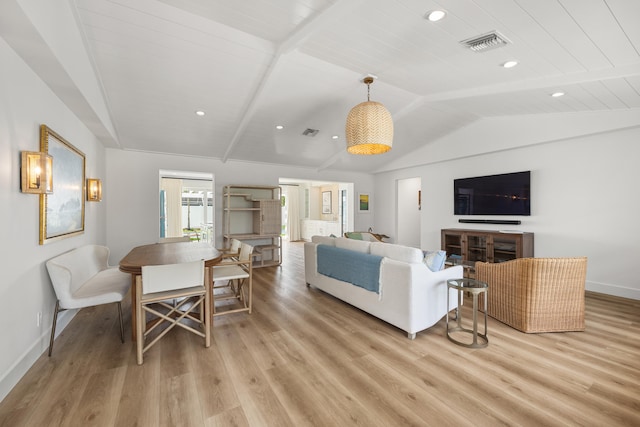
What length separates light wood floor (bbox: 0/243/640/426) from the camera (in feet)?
5.42

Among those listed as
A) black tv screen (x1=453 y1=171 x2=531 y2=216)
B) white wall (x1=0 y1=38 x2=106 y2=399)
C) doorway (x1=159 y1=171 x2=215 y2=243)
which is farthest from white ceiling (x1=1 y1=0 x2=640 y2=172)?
doorway (x1=159 y1=171 x2=215 y2=243)

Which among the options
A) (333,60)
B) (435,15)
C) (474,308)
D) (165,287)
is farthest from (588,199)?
(165,287)

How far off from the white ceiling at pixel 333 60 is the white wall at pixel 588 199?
2.16 ft

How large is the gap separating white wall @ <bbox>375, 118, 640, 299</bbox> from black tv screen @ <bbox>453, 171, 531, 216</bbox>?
13 cm

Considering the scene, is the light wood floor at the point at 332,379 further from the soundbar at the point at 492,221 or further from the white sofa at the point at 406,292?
the soundbar at the point at 492,221

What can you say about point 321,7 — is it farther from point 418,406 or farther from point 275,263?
point 275,263

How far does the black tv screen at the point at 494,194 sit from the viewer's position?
15.6 feet

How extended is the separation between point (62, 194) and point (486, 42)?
4.27m

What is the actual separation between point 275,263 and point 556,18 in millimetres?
5580

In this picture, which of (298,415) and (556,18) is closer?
(298,415)

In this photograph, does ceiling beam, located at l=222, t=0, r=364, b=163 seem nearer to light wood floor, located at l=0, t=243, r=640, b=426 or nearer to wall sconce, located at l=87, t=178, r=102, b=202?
wall sconce, located at l=87, t=178, r=102, b=202

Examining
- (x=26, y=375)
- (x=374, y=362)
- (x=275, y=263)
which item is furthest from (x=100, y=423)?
(x=275, y=263)

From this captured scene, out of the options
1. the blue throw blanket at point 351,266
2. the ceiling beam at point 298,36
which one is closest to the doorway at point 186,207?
the ceiling beam at point 298,36

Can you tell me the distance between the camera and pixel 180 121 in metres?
4.27
